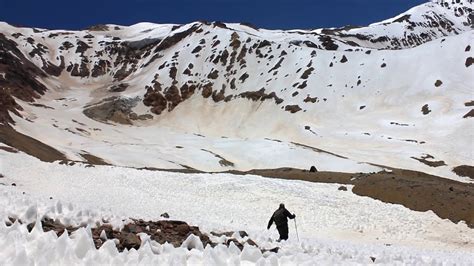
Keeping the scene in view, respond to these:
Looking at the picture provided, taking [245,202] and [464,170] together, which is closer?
[245,202]

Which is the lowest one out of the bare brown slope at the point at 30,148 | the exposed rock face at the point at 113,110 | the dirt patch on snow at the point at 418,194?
the dirt patch on snow at the point at 418,194

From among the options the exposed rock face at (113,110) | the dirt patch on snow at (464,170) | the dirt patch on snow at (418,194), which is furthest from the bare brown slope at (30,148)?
the exposed rock face at (113,110)

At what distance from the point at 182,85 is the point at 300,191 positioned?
127 m

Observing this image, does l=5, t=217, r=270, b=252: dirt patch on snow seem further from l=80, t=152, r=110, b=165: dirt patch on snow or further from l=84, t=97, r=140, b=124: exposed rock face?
l=84, t=97, r=140, b=124: exposed rock face

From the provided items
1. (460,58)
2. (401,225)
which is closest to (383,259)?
(401,225)

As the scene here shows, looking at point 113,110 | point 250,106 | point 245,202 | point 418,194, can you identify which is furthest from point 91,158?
point 113,110

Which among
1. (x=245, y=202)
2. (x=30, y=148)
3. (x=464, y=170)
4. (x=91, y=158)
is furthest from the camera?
(x=464, y=170)

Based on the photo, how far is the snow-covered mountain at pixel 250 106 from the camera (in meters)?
81.6

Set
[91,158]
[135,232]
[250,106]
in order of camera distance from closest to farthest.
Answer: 1. [135,232]
2. [91,158]
3. [250,106]

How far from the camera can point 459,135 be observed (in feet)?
312

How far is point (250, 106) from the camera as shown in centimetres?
13788

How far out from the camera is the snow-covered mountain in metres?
81.6

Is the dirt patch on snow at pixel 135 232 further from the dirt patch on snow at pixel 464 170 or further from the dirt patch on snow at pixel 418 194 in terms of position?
the dirt patch on snow at pixel 464 170

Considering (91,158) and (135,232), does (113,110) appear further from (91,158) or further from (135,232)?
(135,232)
